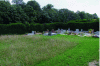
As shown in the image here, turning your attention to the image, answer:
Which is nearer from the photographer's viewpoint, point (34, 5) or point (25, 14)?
point (25, 14)

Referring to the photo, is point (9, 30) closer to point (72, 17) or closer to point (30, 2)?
point (30, 2)

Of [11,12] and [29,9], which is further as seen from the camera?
[29,9]

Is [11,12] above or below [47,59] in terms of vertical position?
above

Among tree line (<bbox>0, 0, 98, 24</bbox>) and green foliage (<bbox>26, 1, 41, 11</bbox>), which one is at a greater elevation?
green foliage (<bbox>26, 1, 41, 11</bbox>)

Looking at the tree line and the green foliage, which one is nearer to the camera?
the tree line

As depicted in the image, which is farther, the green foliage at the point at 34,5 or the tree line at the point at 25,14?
the green foliage at the point at 34,5

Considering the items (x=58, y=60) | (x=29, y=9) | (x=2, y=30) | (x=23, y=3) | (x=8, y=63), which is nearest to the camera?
(x=8, y=63)

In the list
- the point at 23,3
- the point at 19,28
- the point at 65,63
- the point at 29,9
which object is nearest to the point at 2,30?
the point at 19,28

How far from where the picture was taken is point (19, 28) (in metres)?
17.0

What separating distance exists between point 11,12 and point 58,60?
67.4ft

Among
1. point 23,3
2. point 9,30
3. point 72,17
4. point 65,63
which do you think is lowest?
point 65,63

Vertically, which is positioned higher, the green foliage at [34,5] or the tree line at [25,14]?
the green foliage at [34,5]

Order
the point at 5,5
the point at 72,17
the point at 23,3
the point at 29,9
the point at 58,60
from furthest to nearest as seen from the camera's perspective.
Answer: the point at 72,17, the point at 23,3, the point at 29,9, the point at 5,5, the point at 58,60

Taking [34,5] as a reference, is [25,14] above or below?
below
